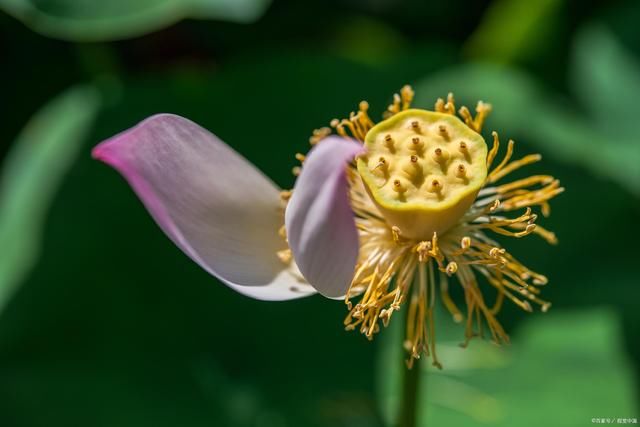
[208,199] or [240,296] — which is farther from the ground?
[208,199]

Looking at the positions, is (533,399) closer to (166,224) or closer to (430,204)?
(430,204)

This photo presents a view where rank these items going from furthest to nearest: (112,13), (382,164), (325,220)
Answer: (112,13)
(382,164)
(325,220)

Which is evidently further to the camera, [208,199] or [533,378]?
[533,378]

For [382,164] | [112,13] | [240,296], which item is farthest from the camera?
[240,296]

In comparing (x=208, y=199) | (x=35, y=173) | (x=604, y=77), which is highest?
(x=208, y=199)

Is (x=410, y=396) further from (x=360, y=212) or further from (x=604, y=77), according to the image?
(x=604, y=77)

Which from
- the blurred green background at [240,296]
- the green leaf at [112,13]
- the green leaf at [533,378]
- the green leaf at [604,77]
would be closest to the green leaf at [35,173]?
the blurred green background at [240,296]

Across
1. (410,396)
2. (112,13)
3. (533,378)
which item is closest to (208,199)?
(410,396)

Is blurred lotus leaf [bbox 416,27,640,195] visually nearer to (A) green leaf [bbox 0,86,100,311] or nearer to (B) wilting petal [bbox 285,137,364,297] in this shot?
(A) green leaf [bbox 0,86,100,311]
